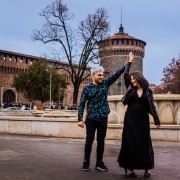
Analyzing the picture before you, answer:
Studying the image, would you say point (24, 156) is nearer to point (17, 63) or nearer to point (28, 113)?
point (28, 113)

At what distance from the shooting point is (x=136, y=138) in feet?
16.8

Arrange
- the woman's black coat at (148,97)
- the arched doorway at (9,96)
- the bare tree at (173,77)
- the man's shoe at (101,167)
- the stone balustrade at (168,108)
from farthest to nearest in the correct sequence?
the arched doorway at (9,96) → the bare tree at (173,77) → the stone balustrade at (168,108) → the man's shoe at (101,167) → the woman's black coat at (148,97)

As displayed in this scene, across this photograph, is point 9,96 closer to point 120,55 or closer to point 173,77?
point 120,55

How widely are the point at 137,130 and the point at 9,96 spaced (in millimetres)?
70781

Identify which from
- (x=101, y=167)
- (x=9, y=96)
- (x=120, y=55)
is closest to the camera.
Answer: (x=101, y=167)

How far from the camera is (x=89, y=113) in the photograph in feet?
18.1

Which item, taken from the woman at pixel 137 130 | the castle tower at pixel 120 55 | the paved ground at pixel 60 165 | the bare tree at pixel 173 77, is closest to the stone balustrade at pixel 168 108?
the paved ground at pixel 60 165

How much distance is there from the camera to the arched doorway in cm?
7281

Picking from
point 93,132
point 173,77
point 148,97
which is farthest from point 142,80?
point 173,77

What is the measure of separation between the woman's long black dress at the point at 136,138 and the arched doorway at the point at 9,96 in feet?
227

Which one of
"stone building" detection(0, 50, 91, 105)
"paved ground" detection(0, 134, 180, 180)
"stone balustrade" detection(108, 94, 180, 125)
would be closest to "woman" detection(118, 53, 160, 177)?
"paved ground" detection(0, 134, 180, 180)

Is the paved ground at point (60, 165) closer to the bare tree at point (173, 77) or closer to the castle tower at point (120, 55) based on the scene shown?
the bare tree at point (173, 77)

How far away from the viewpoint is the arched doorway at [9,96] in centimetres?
7281

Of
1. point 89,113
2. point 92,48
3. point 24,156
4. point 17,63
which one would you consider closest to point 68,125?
point 24,156
